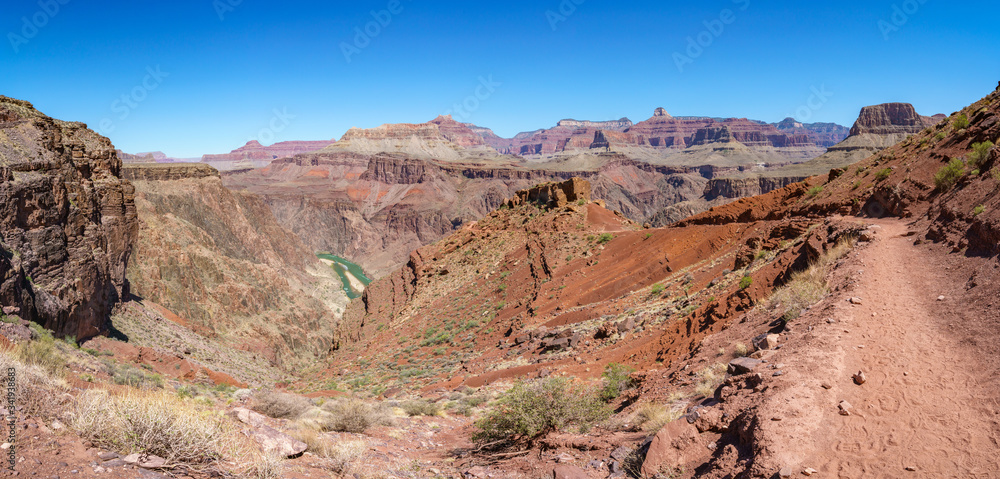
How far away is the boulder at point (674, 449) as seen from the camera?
19.2 feet

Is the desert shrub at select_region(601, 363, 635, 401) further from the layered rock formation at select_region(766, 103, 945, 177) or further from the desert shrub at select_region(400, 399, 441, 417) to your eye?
the layered rock formation at select_region(766, 103, 945, 177)

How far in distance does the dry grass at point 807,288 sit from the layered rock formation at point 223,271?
38.8 m

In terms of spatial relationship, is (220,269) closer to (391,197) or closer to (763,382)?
(763,382)

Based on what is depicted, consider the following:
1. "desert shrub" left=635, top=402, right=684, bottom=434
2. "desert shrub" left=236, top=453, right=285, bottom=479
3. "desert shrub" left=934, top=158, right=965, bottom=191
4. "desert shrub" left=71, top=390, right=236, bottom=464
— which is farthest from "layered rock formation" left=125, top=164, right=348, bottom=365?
"desert shrub" left=934, top=158, right=965, bottom=191

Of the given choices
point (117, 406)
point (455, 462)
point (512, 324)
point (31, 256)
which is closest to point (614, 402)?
point (455, 462)

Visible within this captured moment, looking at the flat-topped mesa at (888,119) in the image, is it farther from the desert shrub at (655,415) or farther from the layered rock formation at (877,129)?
the desert shrub at (655,415)

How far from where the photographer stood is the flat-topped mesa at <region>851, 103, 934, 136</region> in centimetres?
16688

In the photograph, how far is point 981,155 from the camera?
11102 millimetres

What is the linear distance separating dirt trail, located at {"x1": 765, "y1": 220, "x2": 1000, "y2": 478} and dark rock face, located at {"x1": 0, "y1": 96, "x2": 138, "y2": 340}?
18856 millimetres

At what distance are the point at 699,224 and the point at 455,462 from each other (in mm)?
21699

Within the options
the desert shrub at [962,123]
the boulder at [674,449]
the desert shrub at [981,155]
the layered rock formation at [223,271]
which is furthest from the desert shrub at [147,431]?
the layered rock formation at [223,271]

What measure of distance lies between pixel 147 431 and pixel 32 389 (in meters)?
1.59

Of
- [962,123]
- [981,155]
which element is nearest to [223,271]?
[962,123]

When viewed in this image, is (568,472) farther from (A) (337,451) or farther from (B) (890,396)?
(B) (890,396)
